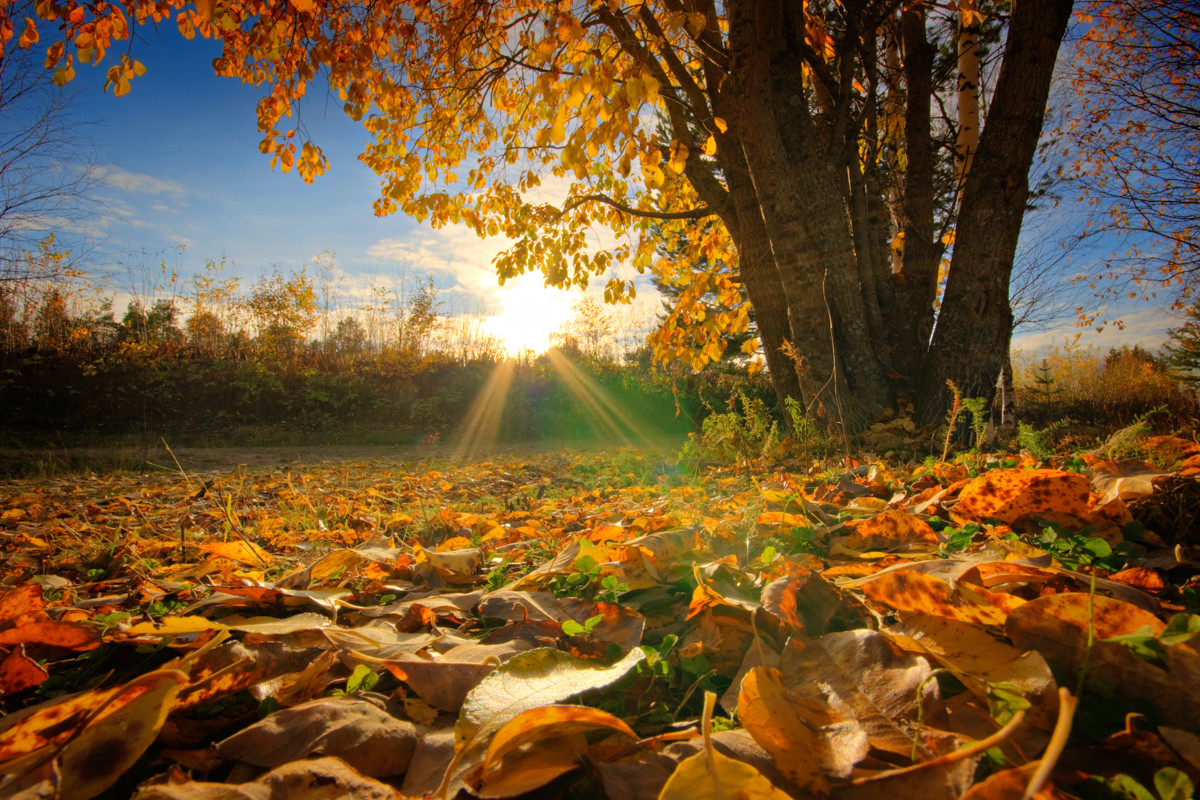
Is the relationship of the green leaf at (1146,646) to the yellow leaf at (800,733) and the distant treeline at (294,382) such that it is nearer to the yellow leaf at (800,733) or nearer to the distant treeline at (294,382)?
the yellow leaf at (800,733)

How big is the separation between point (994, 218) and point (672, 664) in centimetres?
389

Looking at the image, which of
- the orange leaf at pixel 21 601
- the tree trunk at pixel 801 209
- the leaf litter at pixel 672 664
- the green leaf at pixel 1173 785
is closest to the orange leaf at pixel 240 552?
the leaf litter at pixel 672 664

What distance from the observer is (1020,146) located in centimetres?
334

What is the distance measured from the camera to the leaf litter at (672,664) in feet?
1.73

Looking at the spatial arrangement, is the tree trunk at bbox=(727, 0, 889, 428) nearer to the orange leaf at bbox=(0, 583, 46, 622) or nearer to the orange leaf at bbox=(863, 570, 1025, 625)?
the orange leaf at bbox=(863, 570, 1025, 625)

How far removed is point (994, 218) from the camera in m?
3.39

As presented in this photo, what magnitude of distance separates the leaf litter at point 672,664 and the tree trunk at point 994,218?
7.60 ft

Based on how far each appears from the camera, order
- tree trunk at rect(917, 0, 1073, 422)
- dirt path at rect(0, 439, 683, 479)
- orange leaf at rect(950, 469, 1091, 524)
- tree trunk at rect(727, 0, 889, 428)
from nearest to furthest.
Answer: orange leaf at rect(950, 469, 1091, 524), tree trunk at rect(917, 0, 1073, 422), tree trunk at rect(727, 0, 889, 428), dirt path at rect(0, 439, 683, 479)

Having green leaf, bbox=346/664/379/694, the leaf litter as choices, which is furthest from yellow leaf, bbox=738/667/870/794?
green leaf, bbox=346/664/379/694

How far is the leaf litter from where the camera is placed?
528mm

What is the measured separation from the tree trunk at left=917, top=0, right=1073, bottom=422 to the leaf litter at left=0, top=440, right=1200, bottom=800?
232 cm

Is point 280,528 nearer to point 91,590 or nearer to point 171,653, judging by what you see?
point 91,590

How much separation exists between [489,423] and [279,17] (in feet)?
26.7

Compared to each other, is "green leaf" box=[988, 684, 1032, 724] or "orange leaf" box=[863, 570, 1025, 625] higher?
"orange leaf" box=[863, 570, 1025, 625]
